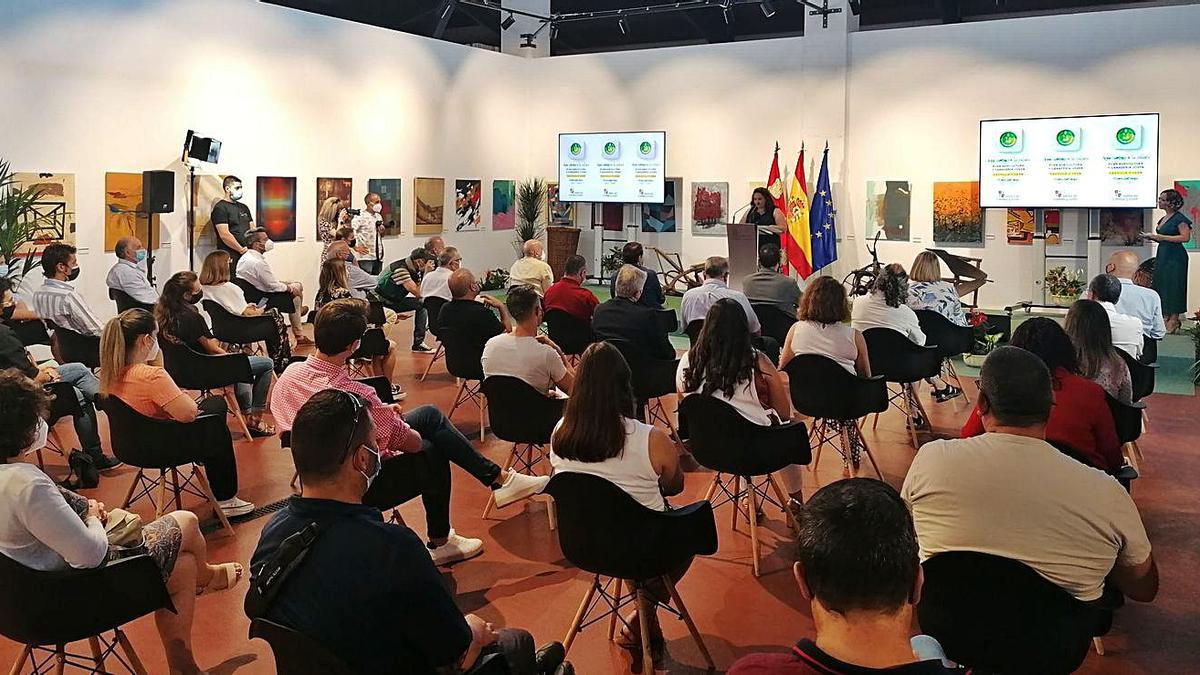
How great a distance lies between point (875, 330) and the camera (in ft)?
22.4

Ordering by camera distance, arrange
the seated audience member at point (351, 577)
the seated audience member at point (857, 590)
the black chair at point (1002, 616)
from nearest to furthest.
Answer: the seated audience member at point (857, 590), the seated audience member at point (351, 577), the black chair at point (1002, 616)

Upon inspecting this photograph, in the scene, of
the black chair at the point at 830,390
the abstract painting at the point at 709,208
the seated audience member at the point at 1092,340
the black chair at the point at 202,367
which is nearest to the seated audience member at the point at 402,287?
the black chair at the point at 202,367

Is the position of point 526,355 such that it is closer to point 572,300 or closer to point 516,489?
point 516,489

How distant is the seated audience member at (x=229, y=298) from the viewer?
789 centimetres

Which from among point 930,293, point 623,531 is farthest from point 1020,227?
point 623,531

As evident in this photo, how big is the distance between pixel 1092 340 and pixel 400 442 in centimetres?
335

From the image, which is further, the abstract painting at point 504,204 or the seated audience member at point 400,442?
the abstract painting at point 504,204

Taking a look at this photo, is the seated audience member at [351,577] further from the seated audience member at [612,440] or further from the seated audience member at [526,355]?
the seated audience member at [526,355]

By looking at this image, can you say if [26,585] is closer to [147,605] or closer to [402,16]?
[147,605]

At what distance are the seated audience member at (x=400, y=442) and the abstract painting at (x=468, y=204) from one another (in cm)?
1089

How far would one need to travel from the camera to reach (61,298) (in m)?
7.08

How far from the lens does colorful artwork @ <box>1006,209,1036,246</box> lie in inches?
519

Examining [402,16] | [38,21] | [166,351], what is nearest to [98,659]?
[166,351]

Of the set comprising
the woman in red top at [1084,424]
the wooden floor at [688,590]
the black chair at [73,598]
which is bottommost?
the wooden floor at [688,590]
